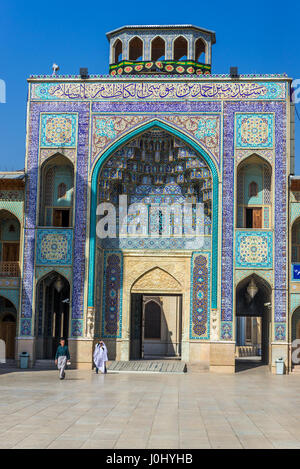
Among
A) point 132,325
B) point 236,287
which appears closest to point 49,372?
point 132,325

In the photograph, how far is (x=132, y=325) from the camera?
19.2m

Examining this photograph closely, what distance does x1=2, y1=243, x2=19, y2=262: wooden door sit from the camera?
18547 millimetres

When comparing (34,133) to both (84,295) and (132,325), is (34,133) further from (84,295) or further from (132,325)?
(132,325)

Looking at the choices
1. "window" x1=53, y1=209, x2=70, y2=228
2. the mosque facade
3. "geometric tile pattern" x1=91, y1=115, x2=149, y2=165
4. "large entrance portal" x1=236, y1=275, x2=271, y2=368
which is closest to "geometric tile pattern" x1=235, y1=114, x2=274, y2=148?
the mosque facade

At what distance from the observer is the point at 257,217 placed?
17.9 metres

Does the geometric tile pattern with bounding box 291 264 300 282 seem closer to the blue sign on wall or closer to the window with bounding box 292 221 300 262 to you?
the blue sign on wall

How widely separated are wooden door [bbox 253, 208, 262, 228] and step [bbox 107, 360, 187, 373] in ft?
13.9

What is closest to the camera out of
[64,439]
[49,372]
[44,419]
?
[64,439]

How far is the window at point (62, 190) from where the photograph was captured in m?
18.3

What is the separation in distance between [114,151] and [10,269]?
425cm

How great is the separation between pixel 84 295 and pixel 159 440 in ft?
35.5

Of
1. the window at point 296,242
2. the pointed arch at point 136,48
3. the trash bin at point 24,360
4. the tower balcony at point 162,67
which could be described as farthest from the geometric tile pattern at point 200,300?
the pointed arch at point 136,48

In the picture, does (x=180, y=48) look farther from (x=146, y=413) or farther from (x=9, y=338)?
(x=146, y=413)

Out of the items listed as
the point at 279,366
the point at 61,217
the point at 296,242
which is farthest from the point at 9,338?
the point at 296,242
